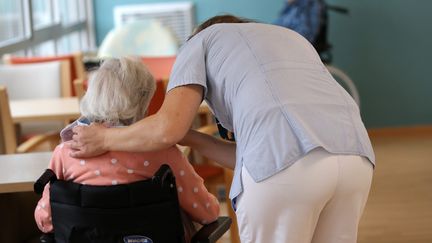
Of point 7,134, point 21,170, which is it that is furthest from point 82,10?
point 21,170

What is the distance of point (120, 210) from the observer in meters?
2.24

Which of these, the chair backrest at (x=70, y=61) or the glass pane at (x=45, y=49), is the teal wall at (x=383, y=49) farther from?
the chair backrest at (x=70, y=61)

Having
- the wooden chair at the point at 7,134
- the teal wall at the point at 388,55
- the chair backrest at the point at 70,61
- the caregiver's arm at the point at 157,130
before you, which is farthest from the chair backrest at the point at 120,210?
the teal wall at the point at 388,55

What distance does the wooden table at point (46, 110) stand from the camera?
4.30 metres

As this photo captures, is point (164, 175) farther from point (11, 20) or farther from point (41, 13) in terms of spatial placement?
point (41, 13)

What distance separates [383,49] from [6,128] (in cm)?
418

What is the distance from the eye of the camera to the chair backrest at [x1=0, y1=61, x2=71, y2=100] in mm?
5246

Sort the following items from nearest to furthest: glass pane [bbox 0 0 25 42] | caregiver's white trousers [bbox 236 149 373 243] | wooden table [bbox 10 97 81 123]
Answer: caregiver's white trousers [bbox 236 149 373 243] → wooden table [bbox 10 97 81 123] → glass pane [bbox 0 0 25 42]

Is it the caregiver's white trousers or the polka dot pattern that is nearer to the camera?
the caregiver's white trousers

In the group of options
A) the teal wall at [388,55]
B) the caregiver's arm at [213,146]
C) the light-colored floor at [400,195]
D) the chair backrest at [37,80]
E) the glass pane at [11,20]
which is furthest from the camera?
the teal wall at [388,55]

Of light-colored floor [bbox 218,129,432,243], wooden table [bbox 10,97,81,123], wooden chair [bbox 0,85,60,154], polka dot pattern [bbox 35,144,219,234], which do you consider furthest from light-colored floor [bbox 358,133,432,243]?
polka dot pattern [bbox 35,144,219,234]

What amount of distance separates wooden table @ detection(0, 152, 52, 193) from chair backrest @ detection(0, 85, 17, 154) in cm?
121

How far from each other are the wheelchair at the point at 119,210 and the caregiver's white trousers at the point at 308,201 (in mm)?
212

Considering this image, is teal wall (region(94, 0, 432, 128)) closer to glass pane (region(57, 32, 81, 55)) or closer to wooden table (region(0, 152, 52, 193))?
glass pane (region(57, 32, 81, 55))
